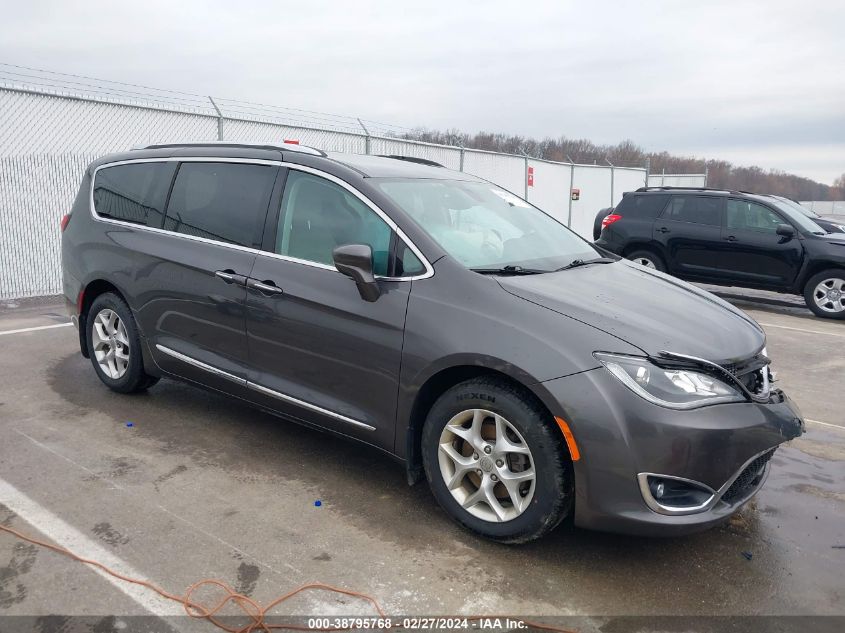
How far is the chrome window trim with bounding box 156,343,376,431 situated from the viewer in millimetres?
3707

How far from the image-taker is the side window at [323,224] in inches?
144

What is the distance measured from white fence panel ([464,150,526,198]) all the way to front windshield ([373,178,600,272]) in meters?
11.7

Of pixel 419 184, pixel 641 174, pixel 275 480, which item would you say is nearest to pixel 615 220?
pixel 419 184

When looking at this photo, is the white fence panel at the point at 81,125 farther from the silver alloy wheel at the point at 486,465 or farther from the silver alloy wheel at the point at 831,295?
the silver alloy wheel at the point at 831,295

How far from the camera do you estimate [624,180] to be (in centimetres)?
2589

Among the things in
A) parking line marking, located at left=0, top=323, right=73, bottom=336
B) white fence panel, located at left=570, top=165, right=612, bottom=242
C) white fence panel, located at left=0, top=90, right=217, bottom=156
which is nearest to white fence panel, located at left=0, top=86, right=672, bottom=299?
white fence panel, located at left=0, top=90, right=217, bottom=156

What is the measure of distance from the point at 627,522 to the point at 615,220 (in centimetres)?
967

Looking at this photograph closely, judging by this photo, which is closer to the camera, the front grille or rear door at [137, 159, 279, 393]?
the front grille

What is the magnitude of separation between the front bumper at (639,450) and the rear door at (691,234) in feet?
28.4

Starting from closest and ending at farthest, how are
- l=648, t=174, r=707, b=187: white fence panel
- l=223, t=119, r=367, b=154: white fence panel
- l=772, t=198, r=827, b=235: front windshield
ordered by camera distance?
l=772, t=198, r=827, b=235: front windshield, l=223, t=119, r=367, b=154: white fence panel, l=648, t=174, r=707, b=187: white fence panel

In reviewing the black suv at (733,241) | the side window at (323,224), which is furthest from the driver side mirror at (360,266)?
the black suv at (733,241)

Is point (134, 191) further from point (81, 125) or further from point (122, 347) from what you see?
point (81, 125)

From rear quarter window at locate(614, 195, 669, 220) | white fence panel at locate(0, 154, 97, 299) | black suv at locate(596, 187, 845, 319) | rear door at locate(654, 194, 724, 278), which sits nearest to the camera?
Answer: white fence panel at locate(0, 154, 97, 299)

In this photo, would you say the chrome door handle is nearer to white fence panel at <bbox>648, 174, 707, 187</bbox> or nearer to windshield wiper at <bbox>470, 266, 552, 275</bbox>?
windshield wiper at <bbox>470, 266, 552, 275</bbox>
